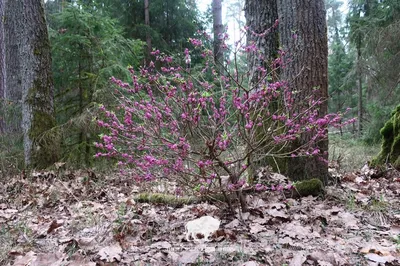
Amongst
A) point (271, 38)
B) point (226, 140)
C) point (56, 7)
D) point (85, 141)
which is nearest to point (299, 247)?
point (226, 140)

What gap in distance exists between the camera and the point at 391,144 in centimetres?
502

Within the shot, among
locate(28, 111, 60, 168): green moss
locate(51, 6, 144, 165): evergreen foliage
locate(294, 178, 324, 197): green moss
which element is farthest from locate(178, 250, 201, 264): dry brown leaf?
locate(51, 6, 144, 165): evergreen foliage

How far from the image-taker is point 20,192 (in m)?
4.55

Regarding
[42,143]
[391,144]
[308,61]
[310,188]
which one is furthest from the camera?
[42,143]

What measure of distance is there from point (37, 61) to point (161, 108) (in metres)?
4.64

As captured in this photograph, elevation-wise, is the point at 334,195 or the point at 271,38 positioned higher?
the point at 271,38

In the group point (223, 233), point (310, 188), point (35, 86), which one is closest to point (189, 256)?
point (223, 233)

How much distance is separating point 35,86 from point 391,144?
643cm

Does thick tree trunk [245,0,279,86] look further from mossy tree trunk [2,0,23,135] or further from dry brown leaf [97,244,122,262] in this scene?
mossy tree trunk [2,0,23,135]

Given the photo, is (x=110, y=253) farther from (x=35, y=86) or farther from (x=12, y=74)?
(x=12, y=74)

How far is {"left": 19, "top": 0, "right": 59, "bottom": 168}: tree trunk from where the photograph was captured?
5941mm

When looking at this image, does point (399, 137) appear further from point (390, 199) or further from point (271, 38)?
point (271, 38)

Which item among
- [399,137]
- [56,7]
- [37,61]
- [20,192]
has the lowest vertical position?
[20,192]

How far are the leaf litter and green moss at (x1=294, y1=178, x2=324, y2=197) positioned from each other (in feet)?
0.29
